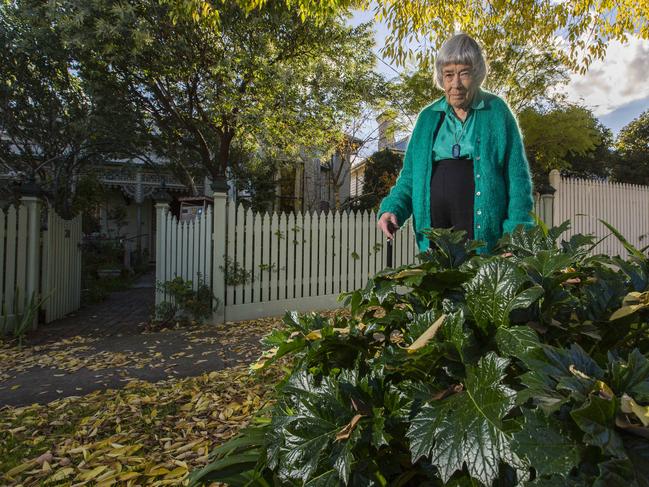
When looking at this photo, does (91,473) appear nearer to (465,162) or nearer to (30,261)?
(465,162)

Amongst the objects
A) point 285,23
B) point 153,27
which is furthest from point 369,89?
point 153,27

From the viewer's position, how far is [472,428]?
611 millimetres

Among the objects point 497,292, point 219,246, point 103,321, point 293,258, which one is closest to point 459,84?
point 497,292

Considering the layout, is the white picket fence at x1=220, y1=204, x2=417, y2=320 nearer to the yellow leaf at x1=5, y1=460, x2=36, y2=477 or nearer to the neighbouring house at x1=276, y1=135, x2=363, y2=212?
the yellow leaf at x1=5, y1=460, x2=36, y2=477

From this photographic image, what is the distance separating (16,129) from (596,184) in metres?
13.1

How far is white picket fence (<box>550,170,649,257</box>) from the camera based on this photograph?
8.39 meters

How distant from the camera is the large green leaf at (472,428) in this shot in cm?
59

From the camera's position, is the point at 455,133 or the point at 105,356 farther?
the point at 105,356

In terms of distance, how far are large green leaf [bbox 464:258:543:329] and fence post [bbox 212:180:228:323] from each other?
508 cm

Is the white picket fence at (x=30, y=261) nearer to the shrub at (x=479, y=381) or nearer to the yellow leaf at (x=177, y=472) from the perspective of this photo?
the yellow leaf at (x=177, y=472)

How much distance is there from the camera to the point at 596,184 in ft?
28.9

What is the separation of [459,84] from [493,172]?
0.36 m

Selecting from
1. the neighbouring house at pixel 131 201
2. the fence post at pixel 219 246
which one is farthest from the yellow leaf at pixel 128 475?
the neighbouring house at pixel 131 201

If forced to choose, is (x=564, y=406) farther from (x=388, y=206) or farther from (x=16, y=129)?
(x=16, y=129)
